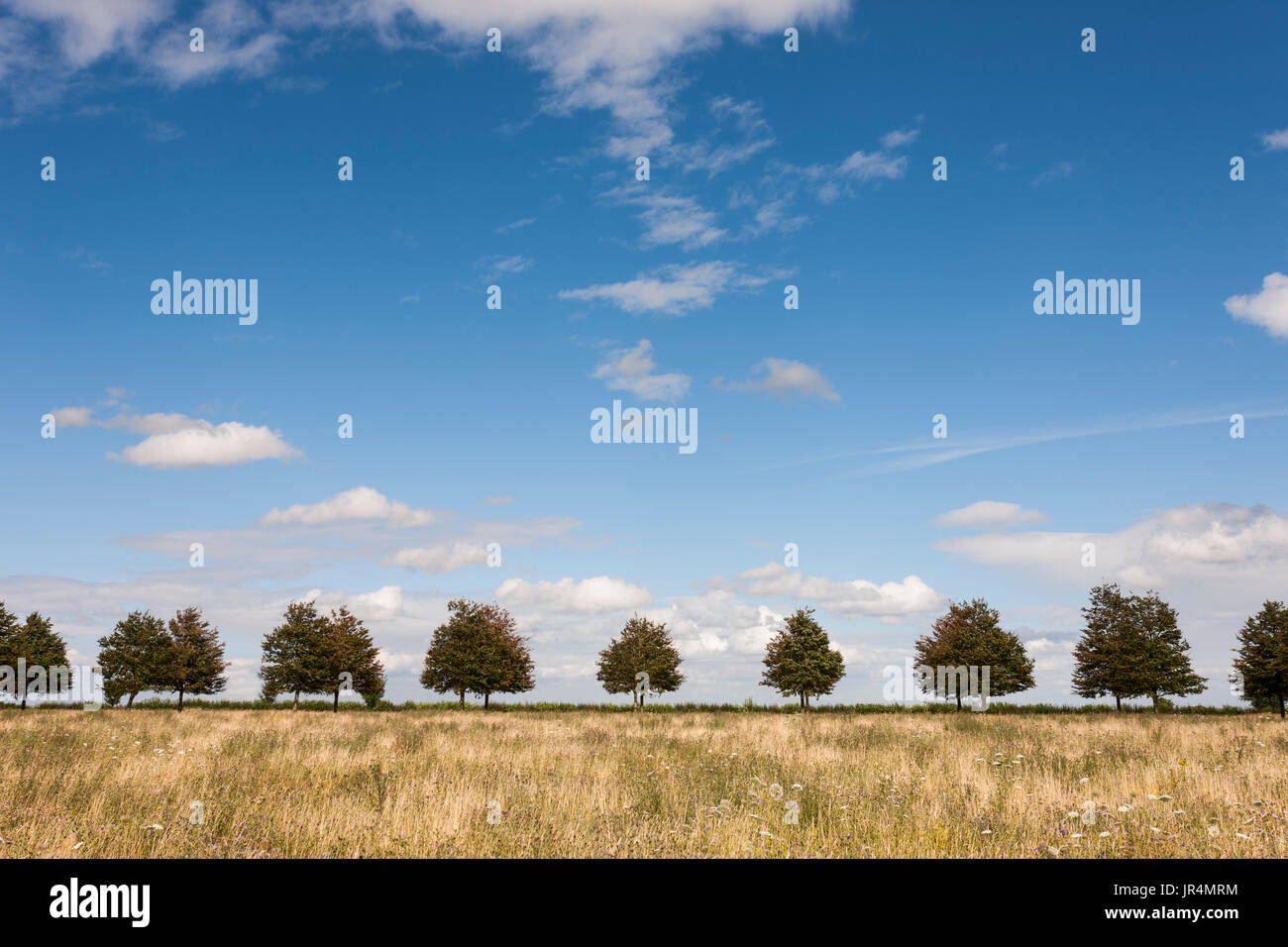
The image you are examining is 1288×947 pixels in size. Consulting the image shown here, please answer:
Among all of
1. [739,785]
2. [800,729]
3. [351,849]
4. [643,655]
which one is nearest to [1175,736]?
[800,729]

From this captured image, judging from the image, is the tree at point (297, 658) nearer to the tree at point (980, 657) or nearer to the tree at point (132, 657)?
the tree at point (132, 657)

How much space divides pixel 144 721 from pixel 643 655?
103 feet

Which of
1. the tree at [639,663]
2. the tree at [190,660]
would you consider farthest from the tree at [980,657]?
the tree at [190,660]

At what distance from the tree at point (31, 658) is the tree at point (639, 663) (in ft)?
122

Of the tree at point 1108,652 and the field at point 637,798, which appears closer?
the field at point 637,798

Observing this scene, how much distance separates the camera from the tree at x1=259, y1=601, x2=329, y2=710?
50.3 m

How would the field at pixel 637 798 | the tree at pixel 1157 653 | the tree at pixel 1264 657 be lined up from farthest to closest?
the tree at pixel 1157 653
the tree at pixel 1264 657
the field at pixel 637 798

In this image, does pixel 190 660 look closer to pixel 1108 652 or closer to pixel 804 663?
pixel 804 663

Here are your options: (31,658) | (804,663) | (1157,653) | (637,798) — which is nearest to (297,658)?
(31,658)

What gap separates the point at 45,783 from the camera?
1291 centimetres

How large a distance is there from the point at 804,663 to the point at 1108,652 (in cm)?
2105

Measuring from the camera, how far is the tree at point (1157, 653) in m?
49.7
